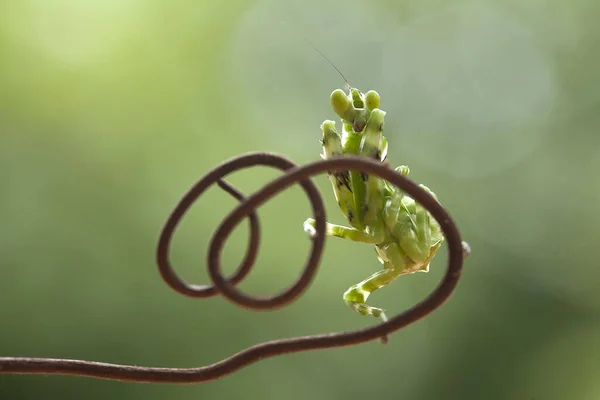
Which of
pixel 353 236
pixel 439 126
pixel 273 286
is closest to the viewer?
pixel 353 236

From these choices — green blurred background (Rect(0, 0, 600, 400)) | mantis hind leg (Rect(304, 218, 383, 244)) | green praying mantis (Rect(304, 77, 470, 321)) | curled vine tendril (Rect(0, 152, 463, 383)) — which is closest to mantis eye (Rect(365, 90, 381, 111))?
green praying mantis (Rect(304, 77, 470, 321))

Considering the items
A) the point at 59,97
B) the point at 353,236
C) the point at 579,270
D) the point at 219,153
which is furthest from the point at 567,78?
the point at 353,236

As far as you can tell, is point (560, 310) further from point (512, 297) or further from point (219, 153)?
point (219, 153)

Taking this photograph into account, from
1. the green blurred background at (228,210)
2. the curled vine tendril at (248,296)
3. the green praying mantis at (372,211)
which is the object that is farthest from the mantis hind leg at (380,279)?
the green blurred background at (228,210)

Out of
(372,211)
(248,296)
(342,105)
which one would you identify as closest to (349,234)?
(372,211)

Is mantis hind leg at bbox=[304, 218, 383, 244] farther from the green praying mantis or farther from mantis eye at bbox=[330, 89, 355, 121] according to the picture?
mantis eye at bbox=[330, 89, 355, 121]

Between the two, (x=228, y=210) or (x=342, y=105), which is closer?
(x=342, y=105)

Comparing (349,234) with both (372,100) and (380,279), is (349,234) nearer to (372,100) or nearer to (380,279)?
(380,279)

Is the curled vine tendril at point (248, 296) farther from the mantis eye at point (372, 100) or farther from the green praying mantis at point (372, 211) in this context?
the mantis eye at point (372, 100)
